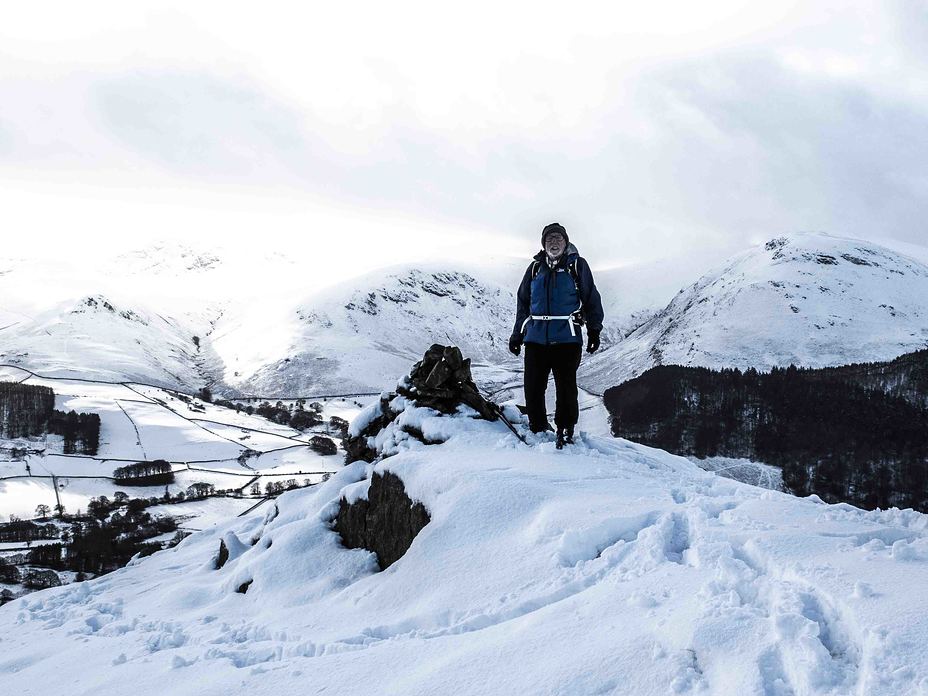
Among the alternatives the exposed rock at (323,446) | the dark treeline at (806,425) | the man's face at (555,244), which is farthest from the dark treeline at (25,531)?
the man's face at (555,244)

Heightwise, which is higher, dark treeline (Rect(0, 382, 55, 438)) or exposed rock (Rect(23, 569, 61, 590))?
dark treeline (Rect(0, 382, 55, 438))

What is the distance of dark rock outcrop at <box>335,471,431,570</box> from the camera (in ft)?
A: 33.7

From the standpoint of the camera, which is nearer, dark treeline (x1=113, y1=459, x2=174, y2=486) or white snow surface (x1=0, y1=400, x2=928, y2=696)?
white snow surface (x1=0, y1=400, x2=928, y2=696)

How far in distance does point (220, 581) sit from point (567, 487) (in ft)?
24.9

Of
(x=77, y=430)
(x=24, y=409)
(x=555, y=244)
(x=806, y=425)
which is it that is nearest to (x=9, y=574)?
(x=77, y=430)

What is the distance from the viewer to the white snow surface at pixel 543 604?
4758 mm

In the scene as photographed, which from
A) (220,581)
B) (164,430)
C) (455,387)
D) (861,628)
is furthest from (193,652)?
(164,430)

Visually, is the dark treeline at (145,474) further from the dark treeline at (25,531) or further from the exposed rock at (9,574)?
the exposed rock at (9,574)

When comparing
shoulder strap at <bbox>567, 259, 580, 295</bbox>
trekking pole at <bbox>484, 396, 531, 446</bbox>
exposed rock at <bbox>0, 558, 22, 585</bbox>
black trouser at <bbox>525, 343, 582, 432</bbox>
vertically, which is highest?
shoulder strap at <bbox>567, 259, 580, 295</bbox>

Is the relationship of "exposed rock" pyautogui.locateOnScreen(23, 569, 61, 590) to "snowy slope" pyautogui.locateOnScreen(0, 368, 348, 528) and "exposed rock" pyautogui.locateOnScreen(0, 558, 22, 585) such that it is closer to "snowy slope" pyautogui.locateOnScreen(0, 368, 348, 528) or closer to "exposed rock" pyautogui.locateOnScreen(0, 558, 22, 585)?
"exposed rock" pyautogui.locateOnScreen(0, 558, 22, 585)

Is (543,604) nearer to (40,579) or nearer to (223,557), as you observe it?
(223,557)

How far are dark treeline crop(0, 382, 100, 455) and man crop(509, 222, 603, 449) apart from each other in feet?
432

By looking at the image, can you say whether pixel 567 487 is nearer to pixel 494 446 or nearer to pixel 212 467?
pixel 494 446

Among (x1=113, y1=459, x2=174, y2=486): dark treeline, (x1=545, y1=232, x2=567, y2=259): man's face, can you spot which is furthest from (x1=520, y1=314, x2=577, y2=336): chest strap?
(x1=113, y1=459, x2=174, y2=486): dark treeline
